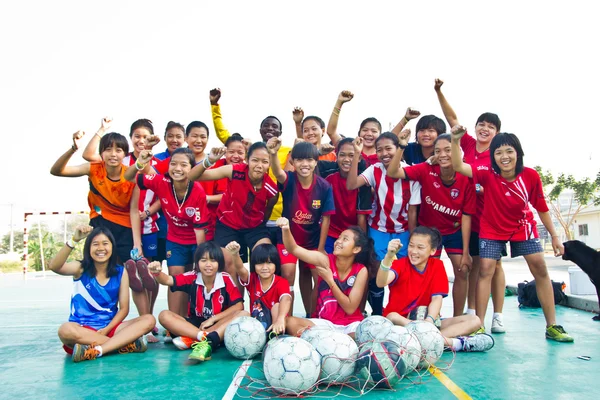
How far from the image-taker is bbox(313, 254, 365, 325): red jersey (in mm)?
4949

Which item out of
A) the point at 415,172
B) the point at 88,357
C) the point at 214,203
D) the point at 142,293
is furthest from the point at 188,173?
the point at 415,172

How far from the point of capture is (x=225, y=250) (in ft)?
18.1

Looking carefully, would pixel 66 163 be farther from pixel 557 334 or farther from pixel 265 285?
pixel 557 334

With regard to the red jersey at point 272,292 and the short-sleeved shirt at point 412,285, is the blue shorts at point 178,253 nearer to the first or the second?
the red jersey at point 272,292

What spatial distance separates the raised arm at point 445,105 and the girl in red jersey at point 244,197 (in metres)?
2.27

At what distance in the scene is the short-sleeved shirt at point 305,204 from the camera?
5.53 m

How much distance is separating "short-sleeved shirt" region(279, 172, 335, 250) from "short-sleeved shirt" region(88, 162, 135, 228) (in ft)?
6.01

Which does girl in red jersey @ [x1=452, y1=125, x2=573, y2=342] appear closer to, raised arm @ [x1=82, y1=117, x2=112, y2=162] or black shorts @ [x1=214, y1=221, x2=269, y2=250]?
black shorts @ [x1=214, y1=221, x2=269, y2=250]

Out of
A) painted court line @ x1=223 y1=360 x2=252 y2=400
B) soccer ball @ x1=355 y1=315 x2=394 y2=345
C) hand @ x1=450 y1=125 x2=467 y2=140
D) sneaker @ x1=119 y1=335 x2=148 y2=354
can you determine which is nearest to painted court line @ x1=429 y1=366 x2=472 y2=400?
soccer ball @ x1=355 y1=315 x2=394 y2=345

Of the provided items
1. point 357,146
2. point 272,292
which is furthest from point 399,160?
point 272,292

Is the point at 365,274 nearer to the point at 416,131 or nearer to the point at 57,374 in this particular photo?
the point at 416,131

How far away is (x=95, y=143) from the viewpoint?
5891mm

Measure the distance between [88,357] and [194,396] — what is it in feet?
5.72

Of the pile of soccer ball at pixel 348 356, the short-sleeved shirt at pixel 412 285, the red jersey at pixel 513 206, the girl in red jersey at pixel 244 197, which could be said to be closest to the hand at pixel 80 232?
the girl in red jersey at pixel 244 197
